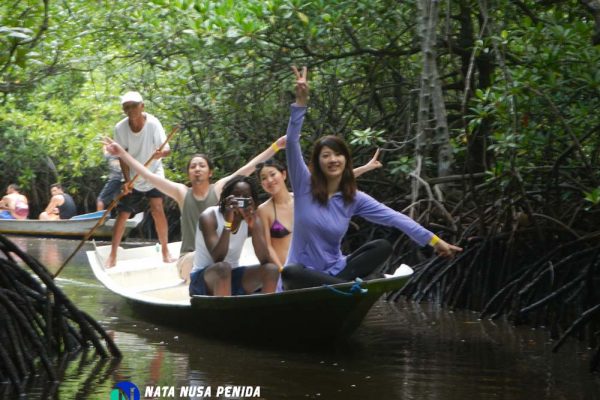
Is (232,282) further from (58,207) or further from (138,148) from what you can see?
(58,207)

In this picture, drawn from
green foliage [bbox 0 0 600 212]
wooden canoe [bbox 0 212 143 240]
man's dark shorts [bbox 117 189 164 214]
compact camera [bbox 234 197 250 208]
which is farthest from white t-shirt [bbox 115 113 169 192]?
wooden canoe [bbox 0 212 143 240]

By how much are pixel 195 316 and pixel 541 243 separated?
2654mm

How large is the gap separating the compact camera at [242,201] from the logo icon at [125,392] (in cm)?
143

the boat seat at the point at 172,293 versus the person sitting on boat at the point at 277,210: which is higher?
the person sitting on boat at the point at 277,210

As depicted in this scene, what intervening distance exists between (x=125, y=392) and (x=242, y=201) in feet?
5.18

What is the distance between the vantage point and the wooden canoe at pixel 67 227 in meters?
17.5

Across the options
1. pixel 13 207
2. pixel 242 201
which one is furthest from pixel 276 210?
pixel 13 207

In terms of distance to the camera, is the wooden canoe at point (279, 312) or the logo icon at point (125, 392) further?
the wooden canoe at point (279, 312)

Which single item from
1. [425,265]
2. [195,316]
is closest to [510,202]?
[425,265]

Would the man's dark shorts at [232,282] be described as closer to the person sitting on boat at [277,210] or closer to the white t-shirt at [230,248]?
the white t-shirt at [230,248]

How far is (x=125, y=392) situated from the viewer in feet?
16.5

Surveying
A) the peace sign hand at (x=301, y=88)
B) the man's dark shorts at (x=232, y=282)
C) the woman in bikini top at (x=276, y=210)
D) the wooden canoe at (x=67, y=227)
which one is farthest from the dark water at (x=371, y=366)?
the wooden canoe at (x=67, y=227)

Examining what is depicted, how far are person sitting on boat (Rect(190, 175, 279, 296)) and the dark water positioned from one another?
0.37 meters

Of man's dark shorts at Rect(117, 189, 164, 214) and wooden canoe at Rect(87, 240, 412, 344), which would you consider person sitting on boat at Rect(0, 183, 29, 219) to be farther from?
wooden canoe at Rect(87, 240, 412, 344)
